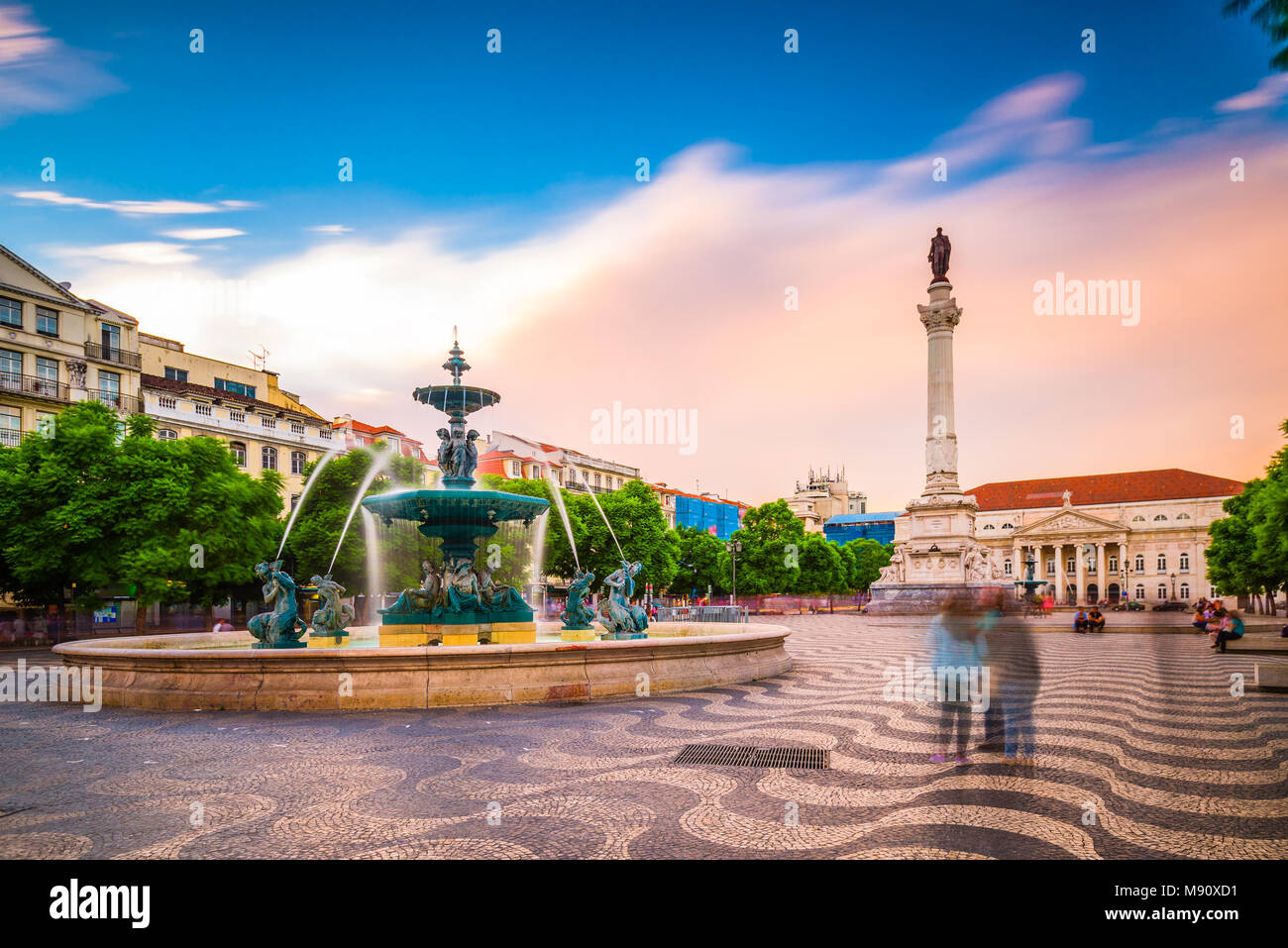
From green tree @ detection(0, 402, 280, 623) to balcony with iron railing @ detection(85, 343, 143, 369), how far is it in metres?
14.4

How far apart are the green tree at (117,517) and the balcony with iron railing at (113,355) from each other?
47.3 feet

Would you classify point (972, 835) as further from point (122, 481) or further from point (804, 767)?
point (122, 481)

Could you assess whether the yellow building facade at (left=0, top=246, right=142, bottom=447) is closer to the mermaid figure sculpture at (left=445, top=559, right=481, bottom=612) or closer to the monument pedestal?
the mermaid figure sculpture at (left=445, top=559, right=481, bottom=612)

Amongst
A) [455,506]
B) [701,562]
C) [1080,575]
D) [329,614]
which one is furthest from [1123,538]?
[329,614]

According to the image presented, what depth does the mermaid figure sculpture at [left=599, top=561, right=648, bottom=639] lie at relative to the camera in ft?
48.4

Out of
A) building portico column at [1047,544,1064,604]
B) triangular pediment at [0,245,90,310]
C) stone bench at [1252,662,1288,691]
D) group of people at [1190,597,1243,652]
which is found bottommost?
building portico column at [1047,544,1064,604]

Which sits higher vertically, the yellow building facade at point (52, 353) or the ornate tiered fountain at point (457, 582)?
the yellow building facade at point (52, 353)

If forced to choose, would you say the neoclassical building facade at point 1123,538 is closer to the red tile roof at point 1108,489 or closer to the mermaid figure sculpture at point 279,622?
the red tile roof at point 1108,489

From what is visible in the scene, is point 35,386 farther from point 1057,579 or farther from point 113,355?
point 1057,579

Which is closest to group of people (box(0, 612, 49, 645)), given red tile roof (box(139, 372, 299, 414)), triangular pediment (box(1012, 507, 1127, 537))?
red tile roof (box(139, 372, 299, 414))

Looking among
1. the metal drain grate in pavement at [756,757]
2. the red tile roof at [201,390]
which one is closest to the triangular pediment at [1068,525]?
the red tile roof at [201,390]

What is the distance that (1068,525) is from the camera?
330ft

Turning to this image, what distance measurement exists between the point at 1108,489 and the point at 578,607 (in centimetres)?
11399

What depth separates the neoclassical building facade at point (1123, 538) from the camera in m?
96.4
